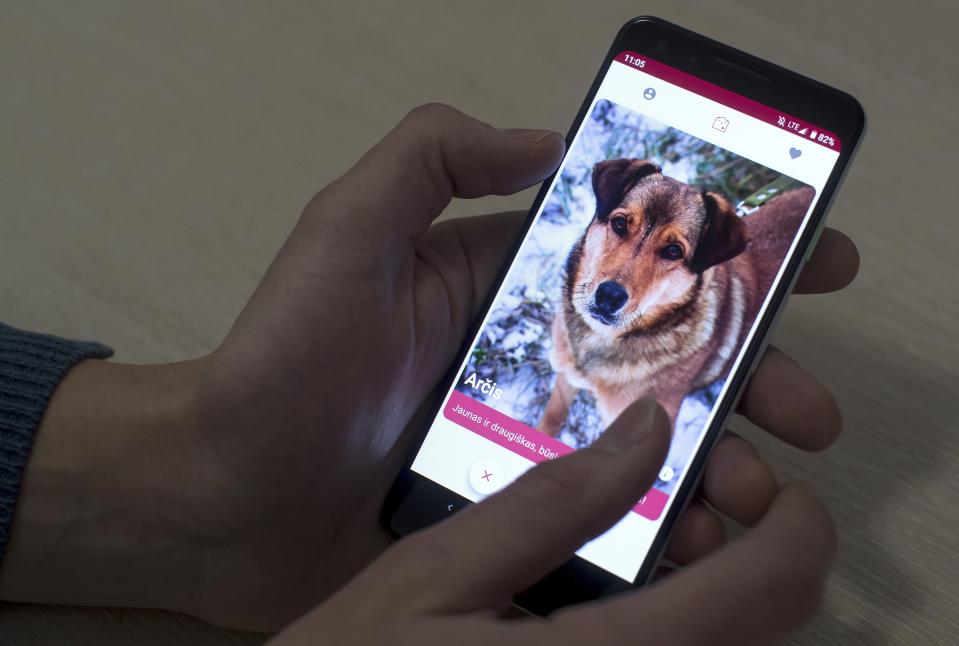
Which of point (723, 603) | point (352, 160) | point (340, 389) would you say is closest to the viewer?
point (723, 603)

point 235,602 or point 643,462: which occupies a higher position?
point 643,462

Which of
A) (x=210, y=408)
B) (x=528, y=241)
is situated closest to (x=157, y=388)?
(x=210, y=408)

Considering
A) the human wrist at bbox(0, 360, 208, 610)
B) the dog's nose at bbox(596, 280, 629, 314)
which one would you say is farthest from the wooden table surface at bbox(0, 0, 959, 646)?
the dog's nose at bbox(596, 280, 629, 314)

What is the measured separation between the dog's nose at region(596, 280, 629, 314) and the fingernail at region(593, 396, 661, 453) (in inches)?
5.5

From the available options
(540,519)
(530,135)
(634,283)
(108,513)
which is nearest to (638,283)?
(634,283)

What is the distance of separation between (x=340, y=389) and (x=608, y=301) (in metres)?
0.16

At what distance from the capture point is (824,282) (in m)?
0.52

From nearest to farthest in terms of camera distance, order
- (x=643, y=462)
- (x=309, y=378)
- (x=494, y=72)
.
Result: (x=643, y=462)
(x=309, y=378)
(x=494, y=72)

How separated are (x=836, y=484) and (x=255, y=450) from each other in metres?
0.33

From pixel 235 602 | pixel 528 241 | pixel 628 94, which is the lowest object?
pixel 235 602

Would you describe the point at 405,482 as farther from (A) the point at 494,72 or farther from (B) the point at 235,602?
(A) the point at 494,72

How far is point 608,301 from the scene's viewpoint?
0.50 meters

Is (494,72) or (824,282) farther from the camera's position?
(494,72)

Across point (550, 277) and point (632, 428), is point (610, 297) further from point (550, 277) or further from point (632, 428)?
point (632, 428)
